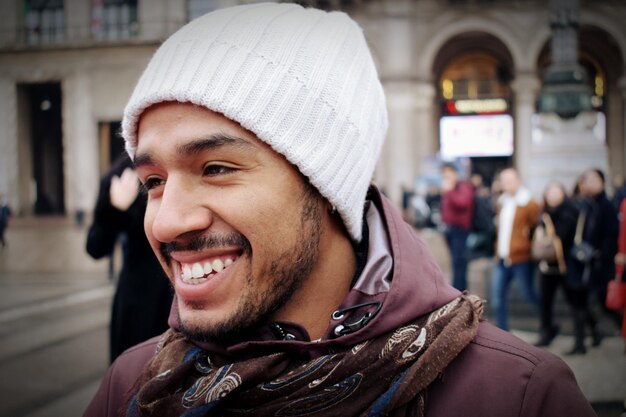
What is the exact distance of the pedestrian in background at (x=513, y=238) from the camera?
606cm

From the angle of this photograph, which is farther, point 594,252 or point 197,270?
point 594,252

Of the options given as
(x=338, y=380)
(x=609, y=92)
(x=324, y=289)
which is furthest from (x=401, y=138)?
(x=338, y=380)

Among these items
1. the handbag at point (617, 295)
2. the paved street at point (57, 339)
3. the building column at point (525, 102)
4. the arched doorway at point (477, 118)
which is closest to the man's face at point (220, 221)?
the paved street at point (57, 339)

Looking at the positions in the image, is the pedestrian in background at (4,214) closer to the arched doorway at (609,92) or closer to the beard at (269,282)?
the beard at (269,282)

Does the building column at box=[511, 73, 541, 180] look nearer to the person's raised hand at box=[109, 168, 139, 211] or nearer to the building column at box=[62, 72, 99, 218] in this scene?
the building column at box=[62, 72, 99, 218]

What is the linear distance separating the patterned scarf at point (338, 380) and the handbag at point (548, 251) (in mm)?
4735

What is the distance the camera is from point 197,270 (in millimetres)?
1163

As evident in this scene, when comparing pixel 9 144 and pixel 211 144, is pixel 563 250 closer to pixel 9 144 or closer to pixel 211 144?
pixel 9 144

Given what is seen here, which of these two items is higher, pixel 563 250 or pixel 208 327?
pixel 208 327

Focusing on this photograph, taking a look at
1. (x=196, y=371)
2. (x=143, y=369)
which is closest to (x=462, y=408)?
(x=196, y=371)

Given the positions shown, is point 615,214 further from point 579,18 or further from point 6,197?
point 6,197

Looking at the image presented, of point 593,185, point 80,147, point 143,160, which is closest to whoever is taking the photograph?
point 143,160

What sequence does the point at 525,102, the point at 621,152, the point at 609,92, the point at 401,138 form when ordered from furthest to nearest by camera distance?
1. the point at 401,138
2. the point at 525,102
3. the point at 621,152
4. the point at 609,92

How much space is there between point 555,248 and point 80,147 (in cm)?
428
